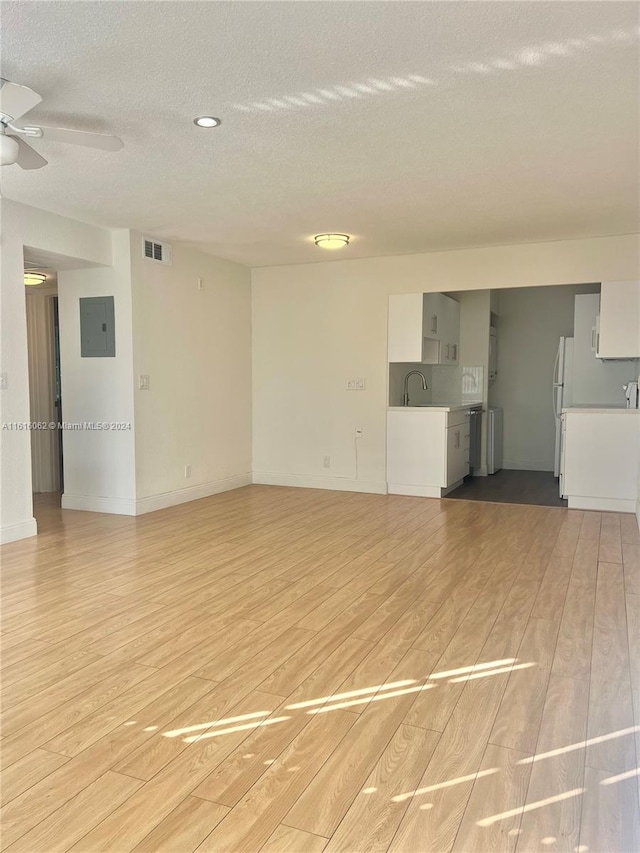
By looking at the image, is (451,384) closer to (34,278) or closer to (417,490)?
(417,490)

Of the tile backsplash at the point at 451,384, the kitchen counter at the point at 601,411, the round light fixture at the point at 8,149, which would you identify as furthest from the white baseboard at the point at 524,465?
the round light fixture at the point at 8,149

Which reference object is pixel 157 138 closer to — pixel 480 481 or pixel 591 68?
pixel 591 68

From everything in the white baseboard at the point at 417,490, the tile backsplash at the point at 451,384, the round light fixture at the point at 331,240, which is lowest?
the white baseboard at the point at 417,490

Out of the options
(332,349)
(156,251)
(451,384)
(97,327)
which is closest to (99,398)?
(97,327)

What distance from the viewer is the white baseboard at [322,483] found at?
271 inches

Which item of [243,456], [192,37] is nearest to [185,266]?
[243,456]

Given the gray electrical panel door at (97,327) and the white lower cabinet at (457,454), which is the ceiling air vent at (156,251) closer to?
the gray electrical panel door at (97,327)

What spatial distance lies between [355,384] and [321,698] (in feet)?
15.7

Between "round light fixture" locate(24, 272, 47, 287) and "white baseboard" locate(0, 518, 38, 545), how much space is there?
281cm

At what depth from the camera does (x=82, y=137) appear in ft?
9.62

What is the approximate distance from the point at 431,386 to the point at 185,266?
354 centimetres

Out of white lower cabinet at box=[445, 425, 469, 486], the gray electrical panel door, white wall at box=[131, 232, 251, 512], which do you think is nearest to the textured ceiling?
the gray electrical panel door

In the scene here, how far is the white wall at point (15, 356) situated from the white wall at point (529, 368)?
6025mm

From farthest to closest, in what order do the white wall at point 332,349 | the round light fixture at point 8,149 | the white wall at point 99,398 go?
the white wall at point 332,349, the white wall at point 99,398, the round light fixture at point 8,149
